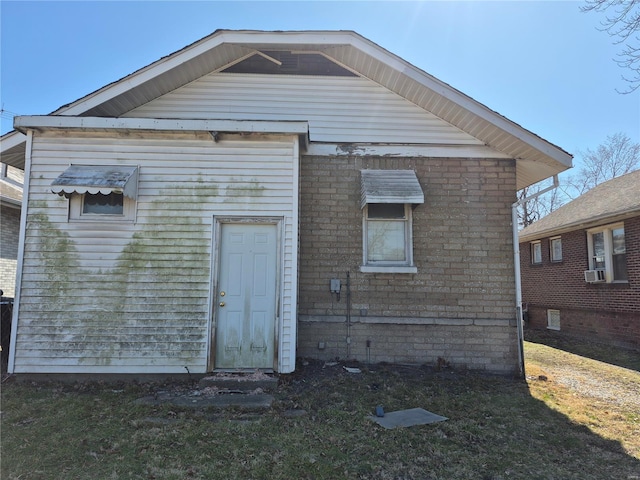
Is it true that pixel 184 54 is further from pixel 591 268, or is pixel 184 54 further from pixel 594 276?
pixel 591 268

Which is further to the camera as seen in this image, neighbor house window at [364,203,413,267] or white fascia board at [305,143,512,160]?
white fascia board at [305,143,512,160]

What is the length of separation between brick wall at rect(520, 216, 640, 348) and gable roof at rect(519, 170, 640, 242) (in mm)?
398

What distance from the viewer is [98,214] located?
624 centimetres

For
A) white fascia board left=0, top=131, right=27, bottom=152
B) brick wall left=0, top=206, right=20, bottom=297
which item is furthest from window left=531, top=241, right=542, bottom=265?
brick wall left=0, top=206, right=20, bottom=297

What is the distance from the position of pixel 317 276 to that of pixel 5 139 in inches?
219

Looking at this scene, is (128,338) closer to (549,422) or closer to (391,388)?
(391,388)

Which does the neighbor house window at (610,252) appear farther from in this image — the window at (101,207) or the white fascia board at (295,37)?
the window at (101,207)

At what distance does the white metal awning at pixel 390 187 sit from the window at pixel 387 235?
391 mm

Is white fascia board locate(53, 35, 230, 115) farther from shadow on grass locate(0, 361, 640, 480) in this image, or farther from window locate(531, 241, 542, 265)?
window locate(531, 241, 542, 265)

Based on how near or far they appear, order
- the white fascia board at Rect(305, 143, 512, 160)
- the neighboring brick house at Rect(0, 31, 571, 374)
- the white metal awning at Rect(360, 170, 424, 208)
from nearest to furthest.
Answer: the neighboring brick house at Rect(0, 31, 571, 374)
the white metal awning at Rect(360, 170, 424, 208)
the white fascia board at Rect(305, 143, 512, 160)

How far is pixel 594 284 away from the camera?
11539 mm

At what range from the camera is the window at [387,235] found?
7.05m

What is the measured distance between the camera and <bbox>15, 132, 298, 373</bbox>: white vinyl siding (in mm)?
5934

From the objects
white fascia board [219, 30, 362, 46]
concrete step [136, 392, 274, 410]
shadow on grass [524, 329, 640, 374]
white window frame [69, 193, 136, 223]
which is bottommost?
shadow on grass [524, 329, 640, 374]
